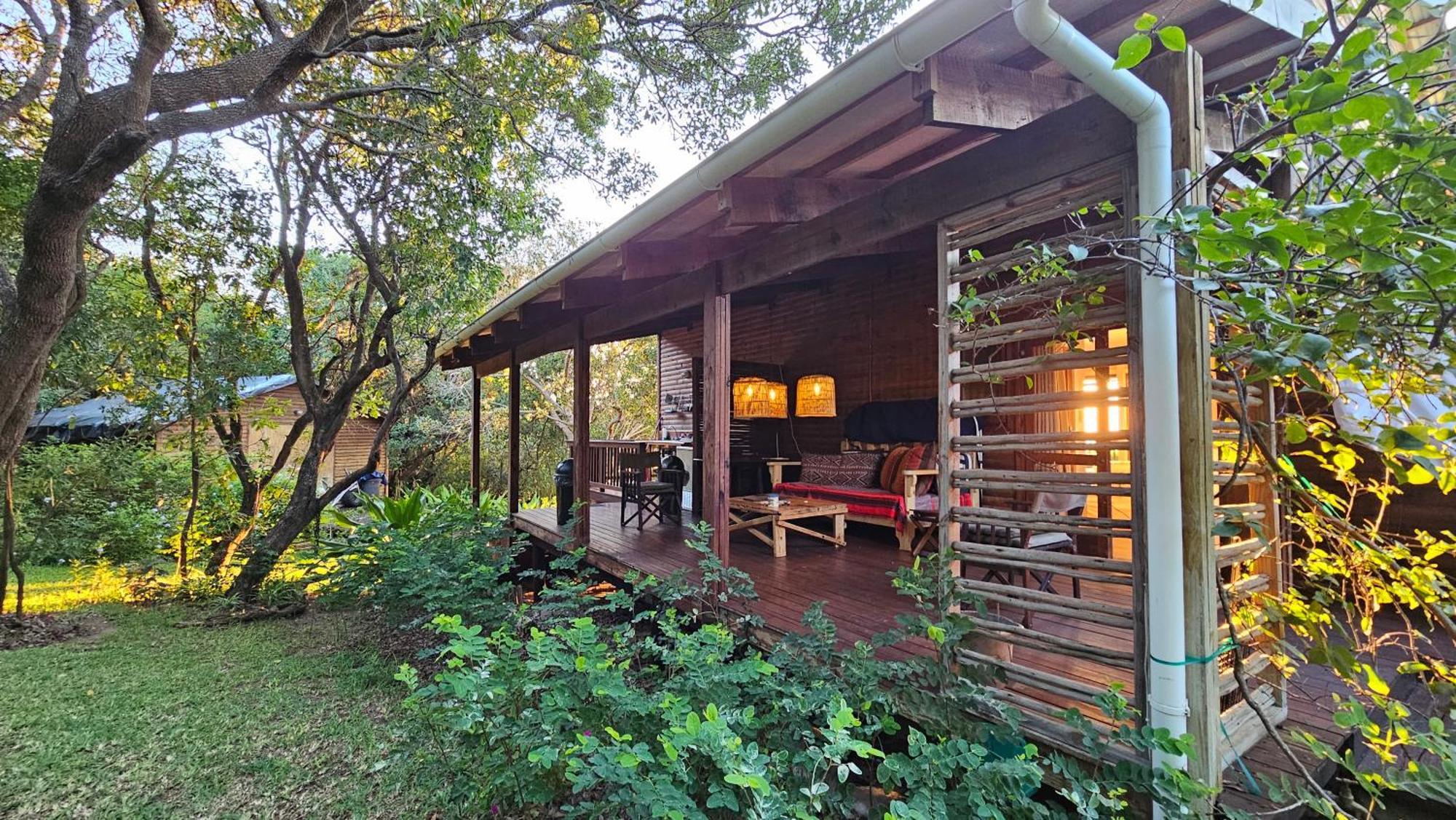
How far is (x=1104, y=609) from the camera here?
1.99 m

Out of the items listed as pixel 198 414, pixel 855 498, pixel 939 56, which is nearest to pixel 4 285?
pixel 198 414

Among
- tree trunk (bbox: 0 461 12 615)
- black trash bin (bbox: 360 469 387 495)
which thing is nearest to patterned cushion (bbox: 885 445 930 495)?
tree trunk (bbox: 0 461 12 615)

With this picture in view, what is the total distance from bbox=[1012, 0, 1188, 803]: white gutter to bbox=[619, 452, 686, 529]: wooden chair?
5327mm

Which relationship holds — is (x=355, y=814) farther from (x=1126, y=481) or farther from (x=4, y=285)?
(x=4, y=285)

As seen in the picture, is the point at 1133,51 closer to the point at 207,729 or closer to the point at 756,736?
the point at 756,736

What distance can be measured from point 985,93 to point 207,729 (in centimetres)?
491

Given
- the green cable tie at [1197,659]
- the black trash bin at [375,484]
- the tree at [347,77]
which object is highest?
the tree at [347,77]

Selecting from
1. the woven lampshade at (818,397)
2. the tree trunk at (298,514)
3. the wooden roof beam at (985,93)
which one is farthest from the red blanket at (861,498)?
the tree trunk at (298,514)

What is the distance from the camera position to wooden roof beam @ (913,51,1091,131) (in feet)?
6.40

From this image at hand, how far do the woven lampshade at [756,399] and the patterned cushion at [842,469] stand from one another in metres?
0.67

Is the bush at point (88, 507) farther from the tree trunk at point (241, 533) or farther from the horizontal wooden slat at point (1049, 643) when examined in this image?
the horizontal wooden slat at point (1049, 643)

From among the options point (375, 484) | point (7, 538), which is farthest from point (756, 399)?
point (375, 484)

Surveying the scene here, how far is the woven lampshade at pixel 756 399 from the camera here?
6738 mm

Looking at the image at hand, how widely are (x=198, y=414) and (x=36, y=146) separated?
10.8 feet
